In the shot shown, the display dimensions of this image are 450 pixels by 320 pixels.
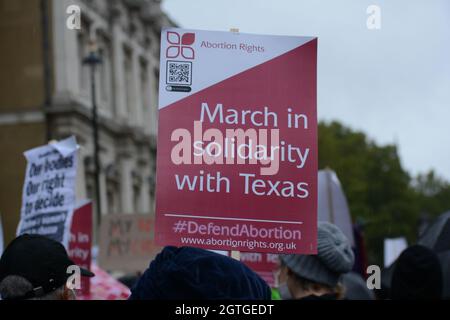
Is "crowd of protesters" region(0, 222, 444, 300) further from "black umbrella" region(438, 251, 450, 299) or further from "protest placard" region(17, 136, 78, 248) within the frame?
"protest placard" region(17, 136, 78, 248)

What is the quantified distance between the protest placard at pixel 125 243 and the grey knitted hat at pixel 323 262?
5.44 meters

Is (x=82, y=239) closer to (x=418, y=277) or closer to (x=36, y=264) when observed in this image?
(x=418, y=277)

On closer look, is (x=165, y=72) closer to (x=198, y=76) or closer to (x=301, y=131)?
(x=198, y=76)

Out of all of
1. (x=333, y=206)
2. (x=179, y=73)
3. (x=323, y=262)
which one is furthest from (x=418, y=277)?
(x=333, y=206)

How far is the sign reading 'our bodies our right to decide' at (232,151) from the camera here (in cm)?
382

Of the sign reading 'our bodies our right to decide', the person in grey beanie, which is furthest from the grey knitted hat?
the sign reading 'our bodies our right to decide'

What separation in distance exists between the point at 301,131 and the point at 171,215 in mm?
601

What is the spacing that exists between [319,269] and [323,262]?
0.12 ft

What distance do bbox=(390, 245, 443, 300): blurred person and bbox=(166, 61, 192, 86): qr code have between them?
135cm

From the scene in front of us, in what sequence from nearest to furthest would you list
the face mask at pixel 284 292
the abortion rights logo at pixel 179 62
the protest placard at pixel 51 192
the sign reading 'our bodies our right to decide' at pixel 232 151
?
the sign reading 'our bodies our right to decide' at pixel 232 151, the abortion rights logo at pixel 179 62, the face mask at pixel 284 292, the protest placard at pixel 51 192

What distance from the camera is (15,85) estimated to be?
102 feet

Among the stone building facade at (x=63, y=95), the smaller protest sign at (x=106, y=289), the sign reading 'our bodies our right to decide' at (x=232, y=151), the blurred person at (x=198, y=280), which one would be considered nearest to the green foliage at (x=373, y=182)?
the stone building facade at (x=63, y=95)

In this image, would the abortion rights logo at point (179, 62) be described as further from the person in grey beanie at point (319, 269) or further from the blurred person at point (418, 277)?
the blurred person at point (418, 277)

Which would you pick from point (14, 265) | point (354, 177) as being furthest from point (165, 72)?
point (354, 177)
